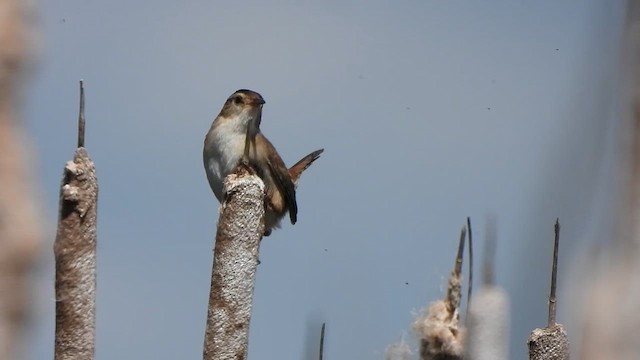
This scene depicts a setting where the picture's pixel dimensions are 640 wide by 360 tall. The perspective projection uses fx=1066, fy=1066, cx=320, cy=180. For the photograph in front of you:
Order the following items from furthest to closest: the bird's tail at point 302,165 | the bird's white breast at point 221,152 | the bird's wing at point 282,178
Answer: the bird's tail at point 302,165, the bird's wing at point 282,178, the bird's white breast at point 221,152

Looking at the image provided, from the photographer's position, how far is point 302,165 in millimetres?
7977

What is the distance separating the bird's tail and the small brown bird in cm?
25

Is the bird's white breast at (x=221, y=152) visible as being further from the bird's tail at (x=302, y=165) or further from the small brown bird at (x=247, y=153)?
the bird's tail at (x=302, y=165)

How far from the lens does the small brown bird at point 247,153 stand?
258 inches

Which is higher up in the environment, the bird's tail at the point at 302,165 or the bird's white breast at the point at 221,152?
the bird's tail at the point at 302,165

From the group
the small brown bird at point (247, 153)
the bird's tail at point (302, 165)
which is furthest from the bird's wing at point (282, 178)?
the bird's tail at point (302, 165)

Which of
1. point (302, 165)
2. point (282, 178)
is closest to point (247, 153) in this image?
point (282, 178)


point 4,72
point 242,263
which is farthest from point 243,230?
point 4,72

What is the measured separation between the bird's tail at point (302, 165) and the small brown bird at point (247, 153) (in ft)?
0.83

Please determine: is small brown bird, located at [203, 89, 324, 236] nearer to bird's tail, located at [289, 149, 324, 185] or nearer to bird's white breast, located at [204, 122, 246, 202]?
bird's white breast, located at [204, 122, 246, 202]

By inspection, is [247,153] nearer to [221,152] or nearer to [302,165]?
[221,152]

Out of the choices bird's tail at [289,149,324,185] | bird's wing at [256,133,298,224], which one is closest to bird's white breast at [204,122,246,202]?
bird's wing at [256,133,298,224]

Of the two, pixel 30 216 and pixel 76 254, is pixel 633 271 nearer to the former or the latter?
pixel 30 216

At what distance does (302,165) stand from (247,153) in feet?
4.17
